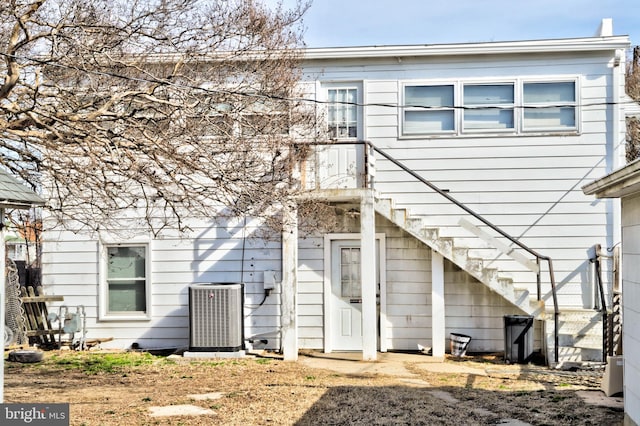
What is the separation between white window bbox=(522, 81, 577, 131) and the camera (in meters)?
13.9

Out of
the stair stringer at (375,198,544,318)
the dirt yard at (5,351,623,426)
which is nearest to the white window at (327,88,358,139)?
the stair stringer at (375,198,544,318)

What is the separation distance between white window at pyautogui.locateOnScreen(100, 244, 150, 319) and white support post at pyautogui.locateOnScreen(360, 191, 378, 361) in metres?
4.24

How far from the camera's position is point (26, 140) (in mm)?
9141

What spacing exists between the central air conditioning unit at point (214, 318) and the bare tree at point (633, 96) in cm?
929

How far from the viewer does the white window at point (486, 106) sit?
555 inches

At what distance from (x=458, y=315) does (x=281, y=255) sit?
11.2 ft

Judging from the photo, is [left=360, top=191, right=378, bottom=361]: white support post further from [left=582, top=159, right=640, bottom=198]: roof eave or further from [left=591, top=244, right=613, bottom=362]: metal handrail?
[left=582, top=159, right=640, bottom=198]: roof eave

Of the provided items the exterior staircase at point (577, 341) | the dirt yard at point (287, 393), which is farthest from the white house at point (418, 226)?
the dirt yard at point (287, 393)

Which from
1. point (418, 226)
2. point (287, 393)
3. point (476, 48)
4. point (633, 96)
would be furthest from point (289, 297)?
point (633, 96)

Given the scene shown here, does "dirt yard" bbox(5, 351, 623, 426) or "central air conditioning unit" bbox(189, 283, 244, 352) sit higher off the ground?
"central air conditioning unit" bbox(189, 283, 244, 352)

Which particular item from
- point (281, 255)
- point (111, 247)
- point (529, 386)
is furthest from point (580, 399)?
point (111, 247)

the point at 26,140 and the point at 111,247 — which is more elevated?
the point at 26,140

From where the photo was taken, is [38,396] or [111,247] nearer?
[38,396]

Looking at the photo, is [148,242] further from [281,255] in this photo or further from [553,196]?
[553,196]
